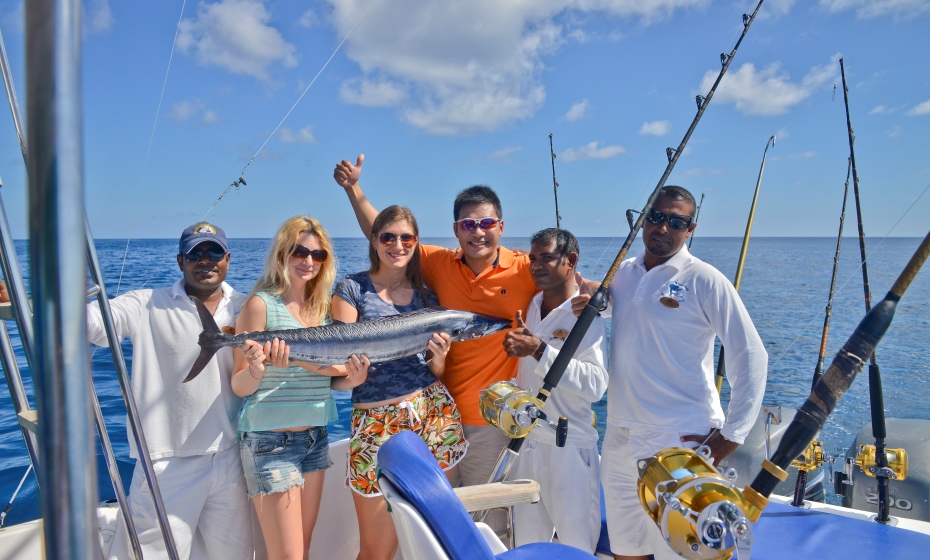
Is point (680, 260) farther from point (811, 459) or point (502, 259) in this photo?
point (811, 459)

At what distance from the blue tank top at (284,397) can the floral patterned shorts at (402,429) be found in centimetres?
19

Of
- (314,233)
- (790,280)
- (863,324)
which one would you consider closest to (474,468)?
(314,233)

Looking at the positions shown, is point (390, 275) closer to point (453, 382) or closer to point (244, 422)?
point (453, 382)

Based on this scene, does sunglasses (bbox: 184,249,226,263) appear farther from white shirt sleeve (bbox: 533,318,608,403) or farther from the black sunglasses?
white shirt sleeve (bbox: 533,318,608,403)

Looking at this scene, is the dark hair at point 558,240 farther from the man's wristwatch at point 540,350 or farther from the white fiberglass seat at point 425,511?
the white fiberglass seat at point 425,511

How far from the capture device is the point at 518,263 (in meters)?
3.22

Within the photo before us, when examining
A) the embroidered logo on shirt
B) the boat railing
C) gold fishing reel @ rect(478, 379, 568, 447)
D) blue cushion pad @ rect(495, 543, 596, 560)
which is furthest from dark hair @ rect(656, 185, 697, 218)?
the boat railing

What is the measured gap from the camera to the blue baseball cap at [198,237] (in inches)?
106

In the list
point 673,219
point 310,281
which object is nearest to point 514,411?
point 673,219

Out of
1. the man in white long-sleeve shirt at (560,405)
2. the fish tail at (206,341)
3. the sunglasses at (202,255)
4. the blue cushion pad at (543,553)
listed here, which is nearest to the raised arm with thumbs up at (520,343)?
the man in white long-sleeve shirt at (560,405)

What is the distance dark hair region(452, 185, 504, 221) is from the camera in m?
3.05

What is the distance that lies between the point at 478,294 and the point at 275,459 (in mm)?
1308

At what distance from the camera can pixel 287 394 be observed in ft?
8.80

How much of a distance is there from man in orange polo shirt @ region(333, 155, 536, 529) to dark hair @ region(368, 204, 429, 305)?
11 cm
